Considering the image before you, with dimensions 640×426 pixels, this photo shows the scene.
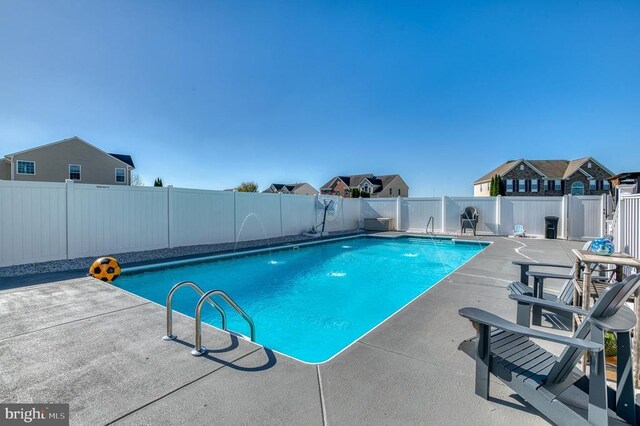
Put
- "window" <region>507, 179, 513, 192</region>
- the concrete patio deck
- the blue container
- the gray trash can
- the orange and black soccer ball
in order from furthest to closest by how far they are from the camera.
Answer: "window" <region>507, 179, 513, 192</region>, the gray trash can, the orange and black soccer ball, the blue container, the concrete patio deck

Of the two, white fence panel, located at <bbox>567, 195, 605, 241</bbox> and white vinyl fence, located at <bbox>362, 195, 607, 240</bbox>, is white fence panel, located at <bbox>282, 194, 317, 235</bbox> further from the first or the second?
white fence panel, located at <bbox>567, 195, 605, 241</bbox>

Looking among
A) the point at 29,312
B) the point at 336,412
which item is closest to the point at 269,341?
the point at 336,412

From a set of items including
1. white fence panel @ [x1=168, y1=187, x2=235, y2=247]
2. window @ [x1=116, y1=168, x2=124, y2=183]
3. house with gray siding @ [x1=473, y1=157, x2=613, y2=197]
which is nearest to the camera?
white fence panel @ [x1=168, y1=187, x2=235, y2=247]

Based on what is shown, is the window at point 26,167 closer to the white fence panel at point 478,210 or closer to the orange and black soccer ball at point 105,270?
the orange and black soccer ball at point 105,270

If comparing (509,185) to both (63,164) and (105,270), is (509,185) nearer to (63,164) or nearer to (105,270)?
(105,270)

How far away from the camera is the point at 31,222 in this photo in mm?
6805

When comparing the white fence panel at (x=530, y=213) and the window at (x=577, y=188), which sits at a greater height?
the window at (x=577, y=188)

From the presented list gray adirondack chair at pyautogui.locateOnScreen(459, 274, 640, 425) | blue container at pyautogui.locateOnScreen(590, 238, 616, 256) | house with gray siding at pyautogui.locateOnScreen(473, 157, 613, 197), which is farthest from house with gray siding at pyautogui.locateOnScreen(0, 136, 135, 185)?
house with gray siding at pyautogui.locateOnScreen(473, 157, 613, 197)

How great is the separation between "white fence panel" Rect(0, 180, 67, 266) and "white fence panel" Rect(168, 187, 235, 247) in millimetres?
2720

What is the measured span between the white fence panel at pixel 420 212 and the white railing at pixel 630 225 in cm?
1024

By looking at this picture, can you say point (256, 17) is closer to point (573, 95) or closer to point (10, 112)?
point (573, 95)

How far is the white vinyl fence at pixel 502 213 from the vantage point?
11961 mm

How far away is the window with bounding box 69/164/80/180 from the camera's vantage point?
23422 millimetres

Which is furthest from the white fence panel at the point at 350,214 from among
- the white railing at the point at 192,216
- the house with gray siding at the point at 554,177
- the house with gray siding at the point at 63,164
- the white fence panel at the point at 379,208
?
the house with gray siding at the point at 554,177
